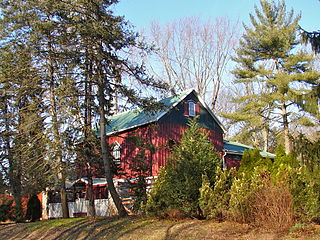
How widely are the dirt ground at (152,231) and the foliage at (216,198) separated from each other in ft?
1.05

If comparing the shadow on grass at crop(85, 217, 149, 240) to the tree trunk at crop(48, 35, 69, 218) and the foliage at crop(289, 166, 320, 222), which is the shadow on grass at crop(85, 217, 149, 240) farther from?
the tree trunk at crop(48, 35, 69, 218)

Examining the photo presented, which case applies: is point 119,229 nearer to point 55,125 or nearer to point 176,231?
point 176,231

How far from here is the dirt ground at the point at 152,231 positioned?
8.34 meters

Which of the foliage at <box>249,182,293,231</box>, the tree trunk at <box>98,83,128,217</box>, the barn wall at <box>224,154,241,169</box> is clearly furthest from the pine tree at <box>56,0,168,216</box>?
the barn wall at <box>224,154,241,169</box>

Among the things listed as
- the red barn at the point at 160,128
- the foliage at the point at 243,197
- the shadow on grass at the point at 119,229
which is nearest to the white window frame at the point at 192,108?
the red barn at the point at 160,128

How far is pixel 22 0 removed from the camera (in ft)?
55.0

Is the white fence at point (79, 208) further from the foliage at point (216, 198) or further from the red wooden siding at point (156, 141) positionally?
the foliage at point (216, 198)

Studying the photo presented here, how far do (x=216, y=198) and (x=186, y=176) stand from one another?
4.65 feet

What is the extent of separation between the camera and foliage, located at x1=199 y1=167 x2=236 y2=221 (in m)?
10.3

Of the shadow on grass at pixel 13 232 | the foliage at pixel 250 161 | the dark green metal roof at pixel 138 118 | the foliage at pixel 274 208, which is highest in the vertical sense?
the dark green metal roof at pixel 138 118

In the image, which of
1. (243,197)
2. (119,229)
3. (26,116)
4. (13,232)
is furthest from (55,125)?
(243,197)

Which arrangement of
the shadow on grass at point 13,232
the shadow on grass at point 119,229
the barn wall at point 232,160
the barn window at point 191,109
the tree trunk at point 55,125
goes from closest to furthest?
the shadow on grass at point 119,229
the shadow on grass at point 13,232
the tree trunk at point 55,125
the barn window at point 191,109
the barn wall at point 232,160

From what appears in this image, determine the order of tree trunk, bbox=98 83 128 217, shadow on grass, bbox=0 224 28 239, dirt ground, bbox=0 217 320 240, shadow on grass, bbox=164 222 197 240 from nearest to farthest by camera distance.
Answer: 1. dirt ground, bbox=0 217 320 240
2. shadow on grass, bbox=164 222 197 240
3. tree trunk, bbox=98 83 128 217
4. shadow on grass, bbox=0 224 28 239

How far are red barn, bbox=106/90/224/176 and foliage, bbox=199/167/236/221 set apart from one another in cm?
901
